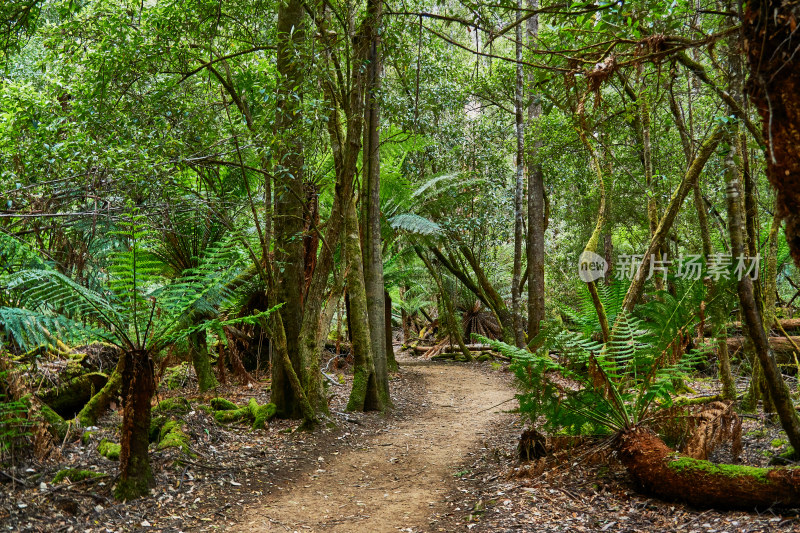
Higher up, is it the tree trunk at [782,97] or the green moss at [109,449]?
the tree trunk at [782,97]

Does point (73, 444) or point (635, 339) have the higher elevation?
point (635, 339)

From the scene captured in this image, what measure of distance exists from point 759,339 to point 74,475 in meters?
4.22

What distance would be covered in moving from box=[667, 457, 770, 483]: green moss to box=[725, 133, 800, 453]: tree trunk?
0.44 meters

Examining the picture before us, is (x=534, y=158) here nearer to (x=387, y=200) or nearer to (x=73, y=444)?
(x=387, y=200)

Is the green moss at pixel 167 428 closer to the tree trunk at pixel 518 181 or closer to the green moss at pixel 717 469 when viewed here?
the green moss at pixel 717 469

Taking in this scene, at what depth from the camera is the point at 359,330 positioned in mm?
6316

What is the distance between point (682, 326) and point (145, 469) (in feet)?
11.9

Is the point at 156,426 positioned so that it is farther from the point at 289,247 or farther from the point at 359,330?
the point at 359,330

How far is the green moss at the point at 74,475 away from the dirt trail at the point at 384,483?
1022 mm

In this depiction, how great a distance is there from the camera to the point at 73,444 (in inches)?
159

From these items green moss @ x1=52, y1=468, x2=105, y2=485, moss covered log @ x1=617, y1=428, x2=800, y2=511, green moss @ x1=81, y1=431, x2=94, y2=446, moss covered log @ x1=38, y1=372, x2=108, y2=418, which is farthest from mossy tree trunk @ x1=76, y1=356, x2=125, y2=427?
moss covered log @ x1=617, y1=428, x2=800, y2=511

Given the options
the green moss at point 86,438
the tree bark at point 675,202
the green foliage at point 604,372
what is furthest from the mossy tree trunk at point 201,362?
the tree bark at point 675,202

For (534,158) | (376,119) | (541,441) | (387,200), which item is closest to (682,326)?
(541,441)

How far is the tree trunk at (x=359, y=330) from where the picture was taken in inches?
245
